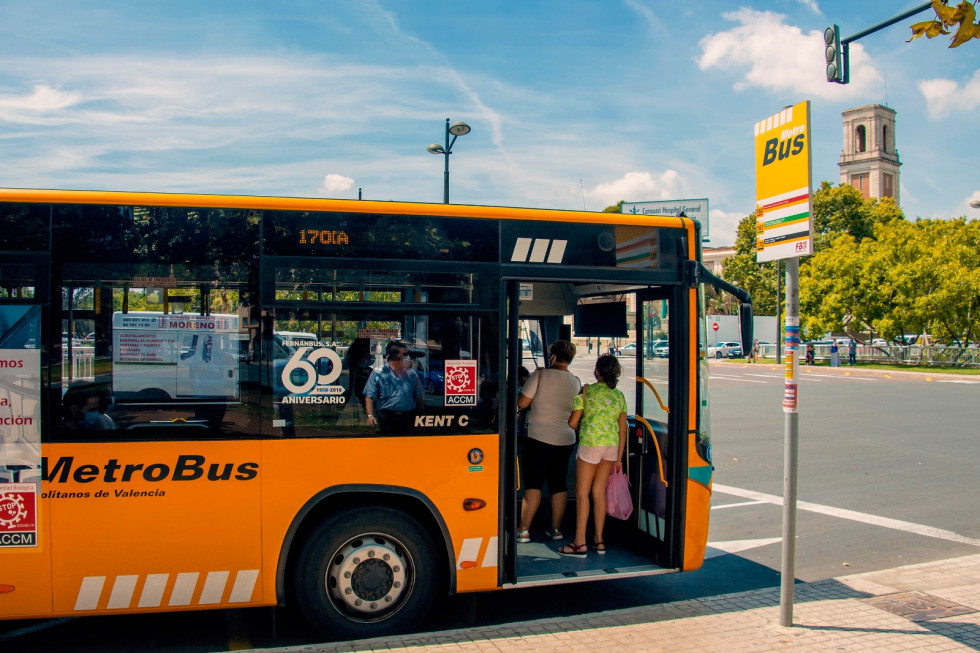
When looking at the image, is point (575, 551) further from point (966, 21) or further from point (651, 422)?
point (966, 21)

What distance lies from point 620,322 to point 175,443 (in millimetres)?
3720

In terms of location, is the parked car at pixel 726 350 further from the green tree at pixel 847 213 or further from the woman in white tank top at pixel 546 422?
the woman in white tank top at pixel 546 422

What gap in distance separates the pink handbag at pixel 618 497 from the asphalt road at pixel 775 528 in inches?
24.6

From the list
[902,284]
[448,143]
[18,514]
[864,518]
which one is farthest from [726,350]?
[18,514]

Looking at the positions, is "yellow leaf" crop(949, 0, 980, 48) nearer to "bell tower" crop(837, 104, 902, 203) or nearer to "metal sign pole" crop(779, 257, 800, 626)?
"metal sign pole" crop(779, 257, 800, 626)

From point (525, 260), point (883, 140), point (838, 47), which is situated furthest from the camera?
point (883, 140)

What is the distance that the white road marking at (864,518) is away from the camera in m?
7.66

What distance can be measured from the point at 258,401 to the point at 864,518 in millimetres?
6944

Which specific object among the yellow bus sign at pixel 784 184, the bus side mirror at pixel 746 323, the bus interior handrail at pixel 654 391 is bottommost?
the bus interior handrail at pixel 654 391

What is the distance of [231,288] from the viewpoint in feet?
15.1

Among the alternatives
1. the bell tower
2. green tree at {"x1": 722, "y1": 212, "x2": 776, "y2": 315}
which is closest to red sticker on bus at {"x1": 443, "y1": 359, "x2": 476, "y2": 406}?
green tree at {"x1": 722, "y1": 212, "x2": 776, "y2": 315}

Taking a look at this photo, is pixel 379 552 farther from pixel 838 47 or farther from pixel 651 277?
pixel 838 47

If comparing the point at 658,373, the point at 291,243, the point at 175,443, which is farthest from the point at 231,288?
the point at 658,373

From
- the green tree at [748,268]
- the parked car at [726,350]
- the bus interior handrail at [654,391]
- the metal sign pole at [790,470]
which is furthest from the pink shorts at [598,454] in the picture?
the green tree at [748,268]
